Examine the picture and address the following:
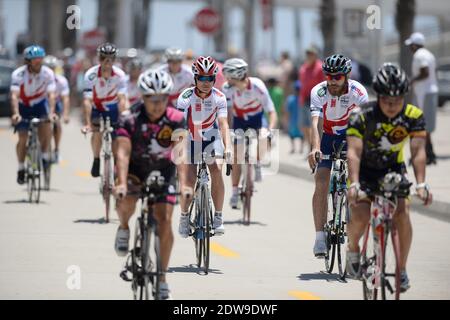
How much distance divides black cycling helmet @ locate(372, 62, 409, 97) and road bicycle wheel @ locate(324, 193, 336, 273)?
9.43 ft

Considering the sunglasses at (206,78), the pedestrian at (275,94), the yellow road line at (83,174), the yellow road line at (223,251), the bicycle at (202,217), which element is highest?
the sunglasses at (206,78)

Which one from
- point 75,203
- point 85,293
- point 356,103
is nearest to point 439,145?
point 75,203

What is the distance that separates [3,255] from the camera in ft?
44.9

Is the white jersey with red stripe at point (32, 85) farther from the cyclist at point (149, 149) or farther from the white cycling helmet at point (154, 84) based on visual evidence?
the white cycling helmet at point (154, 84)

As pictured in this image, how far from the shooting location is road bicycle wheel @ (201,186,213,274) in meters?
12.8

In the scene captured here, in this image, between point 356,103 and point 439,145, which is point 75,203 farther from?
point 439,145

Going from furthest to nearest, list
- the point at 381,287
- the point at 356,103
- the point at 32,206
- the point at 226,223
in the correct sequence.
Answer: the point at 32,206 < the point at 226,223 < the point at 356,103 < the point at 381,287

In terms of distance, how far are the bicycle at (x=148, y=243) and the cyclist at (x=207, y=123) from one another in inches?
131

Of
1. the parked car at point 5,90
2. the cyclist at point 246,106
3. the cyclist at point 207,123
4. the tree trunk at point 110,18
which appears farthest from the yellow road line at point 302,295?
the tree trunk at point 110,18

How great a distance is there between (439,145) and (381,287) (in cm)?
1909

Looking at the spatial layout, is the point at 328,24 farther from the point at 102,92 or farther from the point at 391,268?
the point at 391,268

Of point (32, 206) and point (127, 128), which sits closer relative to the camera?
point (127, 128)

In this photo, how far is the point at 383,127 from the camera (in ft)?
33.7

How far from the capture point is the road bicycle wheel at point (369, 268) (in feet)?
33.4
